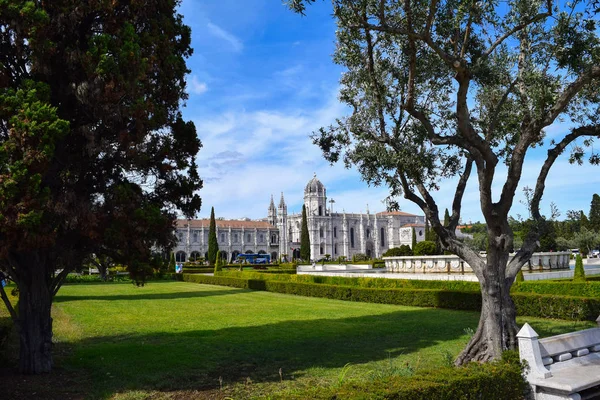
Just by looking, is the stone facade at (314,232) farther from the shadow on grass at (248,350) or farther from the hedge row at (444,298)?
the shadow on grass at (248,350)

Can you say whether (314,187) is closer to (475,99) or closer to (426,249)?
(426,249)

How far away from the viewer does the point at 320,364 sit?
8211mm

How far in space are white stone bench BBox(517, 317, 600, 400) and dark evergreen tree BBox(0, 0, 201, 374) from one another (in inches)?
212

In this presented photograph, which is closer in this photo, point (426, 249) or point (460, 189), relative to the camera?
point (460, 189)

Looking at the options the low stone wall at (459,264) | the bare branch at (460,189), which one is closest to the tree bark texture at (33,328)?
the bare branch at (460,189)

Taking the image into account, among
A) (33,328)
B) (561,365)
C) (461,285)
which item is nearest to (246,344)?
(33,328)

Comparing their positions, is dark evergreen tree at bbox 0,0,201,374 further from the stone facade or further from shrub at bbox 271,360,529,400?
the stone facade

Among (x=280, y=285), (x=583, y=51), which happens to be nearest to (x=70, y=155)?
(x=583, y=51)

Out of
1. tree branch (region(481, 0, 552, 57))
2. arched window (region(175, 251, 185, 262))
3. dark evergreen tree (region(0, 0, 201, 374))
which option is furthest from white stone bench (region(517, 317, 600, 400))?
arched window (region(175, 251, 185, 262))

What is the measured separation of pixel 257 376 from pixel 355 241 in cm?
9321

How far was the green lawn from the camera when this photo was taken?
Result: 727 cm

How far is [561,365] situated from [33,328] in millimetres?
7850

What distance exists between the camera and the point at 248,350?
956 centimetres

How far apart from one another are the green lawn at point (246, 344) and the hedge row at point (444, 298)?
63 centimetres
